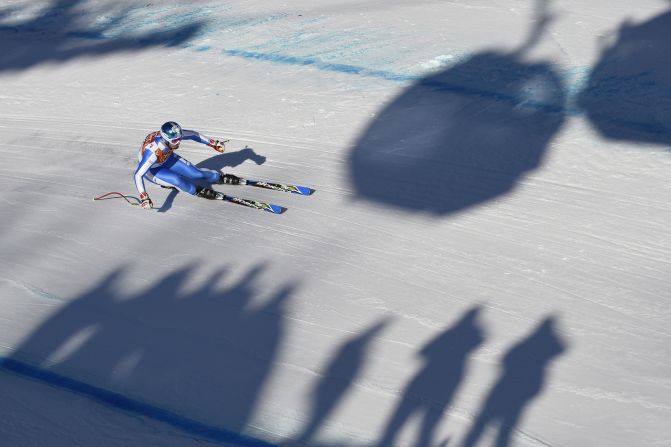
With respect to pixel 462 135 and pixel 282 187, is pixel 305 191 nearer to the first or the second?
pixel 282 187

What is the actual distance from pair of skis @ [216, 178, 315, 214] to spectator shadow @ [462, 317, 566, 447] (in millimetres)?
2099

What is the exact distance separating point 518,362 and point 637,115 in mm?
3197

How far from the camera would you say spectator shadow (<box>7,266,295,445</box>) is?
460 centimetres

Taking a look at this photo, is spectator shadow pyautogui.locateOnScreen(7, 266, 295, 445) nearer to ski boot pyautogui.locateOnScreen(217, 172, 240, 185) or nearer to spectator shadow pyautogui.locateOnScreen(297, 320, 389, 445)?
spectator shadow pyautogui.locateOnScreen(297, 320, 389, 445)

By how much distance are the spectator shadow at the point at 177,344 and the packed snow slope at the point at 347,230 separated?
0.05ft

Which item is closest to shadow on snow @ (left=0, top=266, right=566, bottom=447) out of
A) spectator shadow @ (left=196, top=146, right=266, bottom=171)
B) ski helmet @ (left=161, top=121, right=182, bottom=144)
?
ski helmet @ (left=161, top=121, right=182, bottom=144)

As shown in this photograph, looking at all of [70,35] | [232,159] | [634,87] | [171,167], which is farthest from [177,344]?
[70,35]

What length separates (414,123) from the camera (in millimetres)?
7082

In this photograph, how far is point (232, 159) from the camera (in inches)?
271

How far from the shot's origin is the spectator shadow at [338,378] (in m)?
4.41

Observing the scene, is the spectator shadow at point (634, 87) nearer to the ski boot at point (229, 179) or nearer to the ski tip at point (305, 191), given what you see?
the ski tip at point (305, 191)

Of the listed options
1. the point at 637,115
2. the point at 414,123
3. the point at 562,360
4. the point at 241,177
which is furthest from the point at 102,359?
the point at 637,115

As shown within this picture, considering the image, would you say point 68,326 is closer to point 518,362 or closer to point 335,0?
point 518,362

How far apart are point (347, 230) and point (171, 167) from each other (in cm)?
148
